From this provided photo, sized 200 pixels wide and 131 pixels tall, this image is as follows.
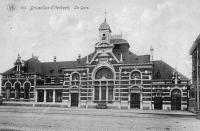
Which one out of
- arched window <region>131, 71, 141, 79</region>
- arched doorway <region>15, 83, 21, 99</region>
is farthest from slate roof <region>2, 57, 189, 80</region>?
arched doorway <region>15, 83, 21, 99</region>

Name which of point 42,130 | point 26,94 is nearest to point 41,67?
point 26,94

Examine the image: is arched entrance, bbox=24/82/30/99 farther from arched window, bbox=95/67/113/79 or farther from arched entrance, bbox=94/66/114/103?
arched window, bbox=95/67/113/79

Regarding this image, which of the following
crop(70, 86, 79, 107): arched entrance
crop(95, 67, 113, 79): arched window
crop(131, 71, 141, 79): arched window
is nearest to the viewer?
crop(131, 71, 141, 79): arched window

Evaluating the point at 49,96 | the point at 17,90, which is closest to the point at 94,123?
the point at 49,96

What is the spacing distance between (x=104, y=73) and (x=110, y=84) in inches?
79.2

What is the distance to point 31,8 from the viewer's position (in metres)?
15.9

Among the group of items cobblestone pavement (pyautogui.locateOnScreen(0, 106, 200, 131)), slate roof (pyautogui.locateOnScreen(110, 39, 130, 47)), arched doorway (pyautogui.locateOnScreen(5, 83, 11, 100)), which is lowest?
cobblestone pavement (pyautogui.locateOnScreen(0, 106, 200, 131))

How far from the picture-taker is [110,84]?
40.6m

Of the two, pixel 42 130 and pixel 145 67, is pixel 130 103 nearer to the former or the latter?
pixel 145 67

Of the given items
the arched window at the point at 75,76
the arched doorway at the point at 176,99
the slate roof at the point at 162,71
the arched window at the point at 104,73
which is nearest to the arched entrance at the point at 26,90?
the arched window at the point at 75,76

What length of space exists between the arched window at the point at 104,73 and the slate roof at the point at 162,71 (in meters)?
6.49

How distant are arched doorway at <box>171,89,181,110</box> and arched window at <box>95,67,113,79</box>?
9311 mm

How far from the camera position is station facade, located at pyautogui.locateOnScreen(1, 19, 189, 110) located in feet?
127

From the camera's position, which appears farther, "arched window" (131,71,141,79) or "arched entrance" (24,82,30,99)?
"arched entrance" (24,82,30,99)
